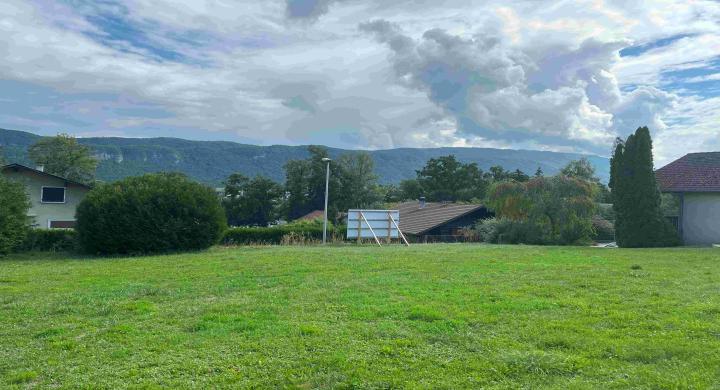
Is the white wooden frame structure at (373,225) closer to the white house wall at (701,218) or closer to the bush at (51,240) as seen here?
the bush at (51,240)

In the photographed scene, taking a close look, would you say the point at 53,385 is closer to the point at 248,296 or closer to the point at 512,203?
the point at 248,296

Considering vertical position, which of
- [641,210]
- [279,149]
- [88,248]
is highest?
[279,149]

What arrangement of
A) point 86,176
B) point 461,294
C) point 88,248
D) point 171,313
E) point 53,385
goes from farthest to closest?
point 86,176
point 88,248
point 461,294
point 171,313
point 53,385

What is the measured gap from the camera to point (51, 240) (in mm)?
23469

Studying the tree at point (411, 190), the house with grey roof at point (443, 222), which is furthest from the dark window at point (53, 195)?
the tree at point (411, 190)

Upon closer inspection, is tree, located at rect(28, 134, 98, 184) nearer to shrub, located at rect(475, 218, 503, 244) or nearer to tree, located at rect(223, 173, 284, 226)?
tree, located at rect(223, 173, 284, 226)

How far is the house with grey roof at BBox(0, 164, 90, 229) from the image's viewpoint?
4016cm

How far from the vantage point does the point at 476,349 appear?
226 inches

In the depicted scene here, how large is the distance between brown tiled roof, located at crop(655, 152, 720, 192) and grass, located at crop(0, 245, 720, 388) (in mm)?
17229

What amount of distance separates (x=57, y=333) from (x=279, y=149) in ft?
456

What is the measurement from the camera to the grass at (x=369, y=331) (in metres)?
5.00

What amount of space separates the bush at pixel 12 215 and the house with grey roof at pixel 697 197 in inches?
1141

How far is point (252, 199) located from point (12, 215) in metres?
46.6

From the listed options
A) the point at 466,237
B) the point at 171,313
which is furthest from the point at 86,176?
the point at 171,313
